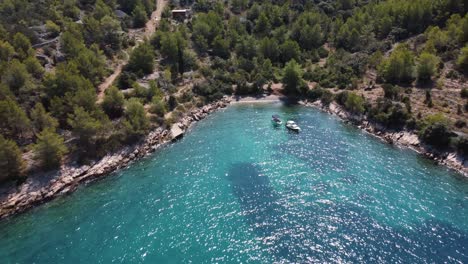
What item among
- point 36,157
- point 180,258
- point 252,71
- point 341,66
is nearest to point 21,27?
point 36,157

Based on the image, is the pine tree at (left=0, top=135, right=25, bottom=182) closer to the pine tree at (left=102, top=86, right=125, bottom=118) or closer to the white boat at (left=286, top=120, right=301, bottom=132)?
the pine tree at (left=102, top=86, right=125, bottom=118)

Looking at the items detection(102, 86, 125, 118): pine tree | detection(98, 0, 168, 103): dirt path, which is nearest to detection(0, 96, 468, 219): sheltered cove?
detection(102, 86, 125, 118): pine tree

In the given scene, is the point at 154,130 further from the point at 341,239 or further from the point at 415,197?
the point at 415,197

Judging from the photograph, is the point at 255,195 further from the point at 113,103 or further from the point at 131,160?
the point at 113,103

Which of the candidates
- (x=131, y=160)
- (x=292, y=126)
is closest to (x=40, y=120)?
(x=131, y=160)

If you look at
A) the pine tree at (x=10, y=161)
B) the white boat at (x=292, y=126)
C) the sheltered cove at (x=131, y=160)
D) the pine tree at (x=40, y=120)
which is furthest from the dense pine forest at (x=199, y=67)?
the white boat at (x=292, y=126)

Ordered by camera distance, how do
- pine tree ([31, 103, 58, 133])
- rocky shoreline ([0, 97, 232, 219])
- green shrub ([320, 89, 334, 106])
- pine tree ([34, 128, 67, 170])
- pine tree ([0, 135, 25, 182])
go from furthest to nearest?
1. green shrub ([320, 89, 334, 106])
2. pine tree ([31, 103, 58, 133])
3. pine tree ([34, 128, 67, 170])
4. pine tree ([0, 135, 25, 182])
5. rocky shoreline ([0, 97, 232, 219])

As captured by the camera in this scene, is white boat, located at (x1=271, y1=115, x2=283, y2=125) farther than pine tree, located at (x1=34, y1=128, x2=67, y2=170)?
Yes
